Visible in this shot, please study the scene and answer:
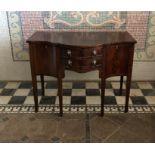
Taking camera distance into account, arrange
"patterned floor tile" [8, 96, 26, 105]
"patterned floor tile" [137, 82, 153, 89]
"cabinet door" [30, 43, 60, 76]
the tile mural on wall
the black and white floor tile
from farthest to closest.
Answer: "patterned floor tile" [137, 82, 153, 89], the tile mural on wall, "patterned floor tile" [8, 96, 26, 105], the black and white floor tile, "cabinet door" [30, 43, 60, 76]

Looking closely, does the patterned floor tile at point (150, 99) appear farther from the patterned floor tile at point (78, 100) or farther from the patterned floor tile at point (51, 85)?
the patterned floor tile at point (51, 85)

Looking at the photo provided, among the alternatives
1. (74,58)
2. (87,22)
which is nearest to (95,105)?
(74,58)

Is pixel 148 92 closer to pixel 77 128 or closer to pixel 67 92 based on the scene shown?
pixel 67 92

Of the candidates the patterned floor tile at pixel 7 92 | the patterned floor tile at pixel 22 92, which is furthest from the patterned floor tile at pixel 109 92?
the patterned floor tile at pixel 7 92

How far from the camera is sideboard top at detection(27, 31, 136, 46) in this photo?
63.2 inches

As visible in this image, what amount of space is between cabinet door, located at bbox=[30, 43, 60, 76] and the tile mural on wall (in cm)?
69

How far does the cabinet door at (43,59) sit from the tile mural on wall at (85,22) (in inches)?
27.4

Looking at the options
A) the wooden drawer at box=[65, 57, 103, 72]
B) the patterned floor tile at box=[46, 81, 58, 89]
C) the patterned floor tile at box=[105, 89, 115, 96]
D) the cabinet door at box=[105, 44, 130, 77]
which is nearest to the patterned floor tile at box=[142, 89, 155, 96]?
the patterned floor tile at box=[105, 89, 115, 96]

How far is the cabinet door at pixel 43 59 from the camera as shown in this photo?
65.6 inches

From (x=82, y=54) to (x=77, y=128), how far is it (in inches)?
24.7

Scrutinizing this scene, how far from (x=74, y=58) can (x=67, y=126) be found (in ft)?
1.94

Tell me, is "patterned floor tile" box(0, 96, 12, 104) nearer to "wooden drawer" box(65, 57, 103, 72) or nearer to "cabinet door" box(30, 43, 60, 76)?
"cabinet door" box(30, 43, 60, 76)

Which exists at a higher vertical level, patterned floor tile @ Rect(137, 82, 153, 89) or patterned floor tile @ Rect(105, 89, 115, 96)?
patterned floor tile @ Rect(137, 82, 153, 89)

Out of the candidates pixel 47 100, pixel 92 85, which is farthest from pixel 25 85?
pixel 92 85
